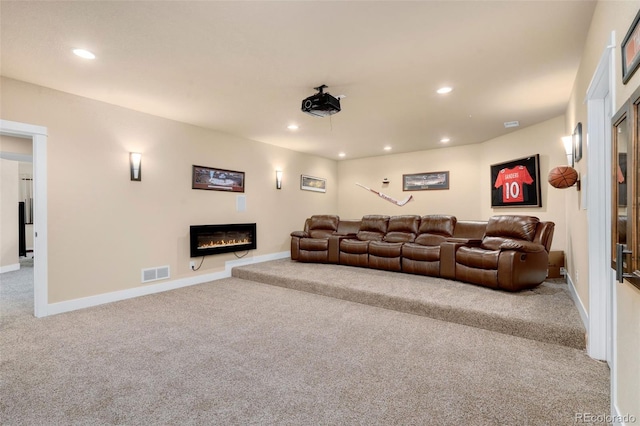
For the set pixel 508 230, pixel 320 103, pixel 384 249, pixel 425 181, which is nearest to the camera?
pixel 320 103

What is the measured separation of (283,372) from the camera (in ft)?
6.98

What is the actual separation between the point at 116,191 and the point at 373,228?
4197 millimetres

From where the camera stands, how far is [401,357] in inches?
92.0

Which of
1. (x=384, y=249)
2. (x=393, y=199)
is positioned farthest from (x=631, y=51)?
(x=393, y=199)

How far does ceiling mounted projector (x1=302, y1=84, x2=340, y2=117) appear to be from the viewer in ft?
10.8

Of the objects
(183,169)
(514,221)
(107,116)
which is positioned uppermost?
(107,116)

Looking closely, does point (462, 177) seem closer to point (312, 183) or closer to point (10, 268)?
point (312, 183)

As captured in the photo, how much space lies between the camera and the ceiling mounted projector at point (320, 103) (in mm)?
3295

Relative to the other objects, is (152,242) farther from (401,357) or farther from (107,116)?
(401,357)

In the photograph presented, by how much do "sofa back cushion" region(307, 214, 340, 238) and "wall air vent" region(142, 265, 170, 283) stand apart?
108 inches

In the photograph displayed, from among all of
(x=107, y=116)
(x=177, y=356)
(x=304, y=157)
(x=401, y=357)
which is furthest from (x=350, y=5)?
(x=304, y=157)

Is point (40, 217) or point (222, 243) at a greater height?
point (40, 217)

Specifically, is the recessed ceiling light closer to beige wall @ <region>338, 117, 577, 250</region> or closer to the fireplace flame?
the fireplace flame

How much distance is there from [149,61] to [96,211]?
209 cm
